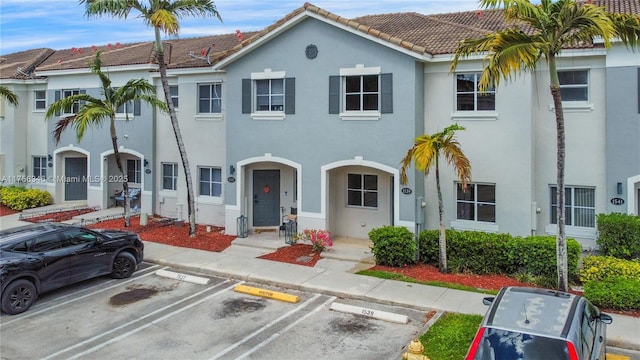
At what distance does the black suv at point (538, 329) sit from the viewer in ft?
19.8

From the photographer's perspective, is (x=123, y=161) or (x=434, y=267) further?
(x=123, y=161)

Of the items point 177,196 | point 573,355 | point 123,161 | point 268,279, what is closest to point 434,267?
point 268,279

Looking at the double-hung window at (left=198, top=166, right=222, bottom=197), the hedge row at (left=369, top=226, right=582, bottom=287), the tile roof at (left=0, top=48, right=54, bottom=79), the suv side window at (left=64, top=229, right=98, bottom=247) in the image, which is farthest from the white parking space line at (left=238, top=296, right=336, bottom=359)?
the tile roof at (left=0, top=48, right=54, bottom=79)

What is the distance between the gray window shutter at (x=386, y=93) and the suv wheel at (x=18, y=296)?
10.3 meters

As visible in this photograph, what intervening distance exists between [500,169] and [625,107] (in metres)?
3.63

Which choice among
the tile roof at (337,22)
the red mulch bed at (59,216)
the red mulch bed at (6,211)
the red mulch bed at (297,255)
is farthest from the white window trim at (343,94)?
the red mulch bed at (6,211)

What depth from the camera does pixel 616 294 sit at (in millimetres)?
10289

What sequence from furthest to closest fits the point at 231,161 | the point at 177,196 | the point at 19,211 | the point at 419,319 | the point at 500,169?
1. the point at 19,211
2. the point at 177,196
3. the point at 231,161
4. the point at 500,169
5. the point at 419,319

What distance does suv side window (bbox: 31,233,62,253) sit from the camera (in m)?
11.3

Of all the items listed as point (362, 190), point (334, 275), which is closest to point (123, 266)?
point (334, 275)

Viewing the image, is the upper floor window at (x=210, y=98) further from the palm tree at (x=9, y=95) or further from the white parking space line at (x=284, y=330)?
the white parking space line at (x=284, y=330)

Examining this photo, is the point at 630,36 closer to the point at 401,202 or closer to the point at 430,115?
the point at 430,115

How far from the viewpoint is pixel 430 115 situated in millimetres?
15695

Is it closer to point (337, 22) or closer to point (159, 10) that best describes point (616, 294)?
point (337, 22)
